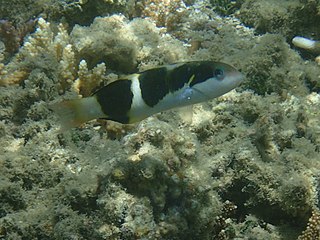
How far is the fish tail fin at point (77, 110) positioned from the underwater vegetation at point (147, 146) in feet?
2.04

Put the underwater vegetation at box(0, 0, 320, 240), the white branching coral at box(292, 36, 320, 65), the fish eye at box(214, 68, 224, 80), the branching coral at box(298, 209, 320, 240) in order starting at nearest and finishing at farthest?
the fish eye at box(214, 68, 224, 80)
the underwater vegetation at box(0, 0, 320, 240)
the branching coral at box(298, 209, 320, 240)
the white branching coral at box(292, 36, 320, 65)

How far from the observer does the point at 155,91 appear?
2586 millimetres

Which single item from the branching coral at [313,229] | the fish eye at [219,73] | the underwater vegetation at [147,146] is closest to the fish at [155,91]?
the fish eye at [219,73]

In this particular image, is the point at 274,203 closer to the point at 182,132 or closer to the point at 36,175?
the point at 182,132

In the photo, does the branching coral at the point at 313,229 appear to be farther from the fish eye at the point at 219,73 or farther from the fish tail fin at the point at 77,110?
the fish tail fin at the point at 77,110

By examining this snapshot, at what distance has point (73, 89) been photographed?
4352 mm

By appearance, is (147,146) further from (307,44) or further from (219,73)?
(307,44)

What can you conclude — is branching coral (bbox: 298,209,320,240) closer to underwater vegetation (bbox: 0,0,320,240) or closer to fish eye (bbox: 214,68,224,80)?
underwater vegetation (bbox: 0,0,320,240)

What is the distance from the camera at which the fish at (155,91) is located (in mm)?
2557

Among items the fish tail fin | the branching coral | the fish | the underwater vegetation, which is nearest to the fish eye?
the fish

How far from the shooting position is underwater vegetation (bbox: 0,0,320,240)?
323 cm

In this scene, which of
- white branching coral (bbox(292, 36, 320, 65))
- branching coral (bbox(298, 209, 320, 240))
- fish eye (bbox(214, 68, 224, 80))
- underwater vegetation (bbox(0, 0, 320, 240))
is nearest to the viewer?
fish eye (bbox(214, 68, 224, 80))

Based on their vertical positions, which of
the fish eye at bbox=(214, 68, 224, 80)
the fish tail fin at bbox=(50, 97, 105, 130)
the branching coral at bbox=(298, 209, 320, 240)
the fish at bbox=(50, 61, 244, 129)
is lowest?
the branching coral at bbox=(298, 209, 320, 240)

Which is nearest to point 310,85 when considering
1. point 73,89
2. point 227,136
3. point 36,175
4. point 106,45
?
point 227,136
